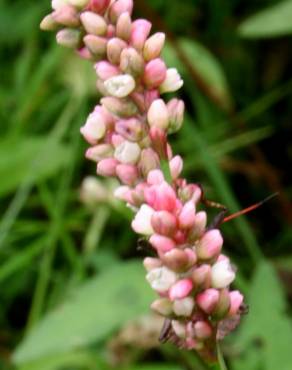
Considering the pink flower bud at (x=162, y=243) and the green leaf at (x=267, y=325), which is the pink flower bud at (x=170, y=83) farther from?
the green leaf at (x=267, y=325)

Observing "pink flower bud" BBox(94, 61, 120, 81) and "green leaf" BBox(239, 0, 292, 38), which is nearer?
"pink flower bud" BBox(94, 61, 120, 81)

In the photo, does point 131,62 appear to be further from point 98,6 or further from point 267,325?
point 267,325

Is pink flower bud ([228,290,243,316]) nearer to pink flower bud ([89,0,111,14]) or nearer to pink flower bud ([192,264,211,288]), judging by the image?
pink flower bud ([192,264,211,288])

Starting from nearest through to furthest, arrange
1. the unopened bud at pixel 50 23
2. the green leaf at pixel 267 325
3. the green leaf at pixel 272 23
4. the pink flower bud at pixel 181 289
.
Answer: the pink flower bud at pixel 181 289
the unopened bud at pixel 50 23
the green leaf at pixel 267 325
the green leaf at pixel 272 23

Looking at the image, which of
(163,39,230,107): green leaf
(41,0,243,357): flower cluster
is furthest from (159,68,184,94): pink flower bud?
(163,39,230,107): green leaf

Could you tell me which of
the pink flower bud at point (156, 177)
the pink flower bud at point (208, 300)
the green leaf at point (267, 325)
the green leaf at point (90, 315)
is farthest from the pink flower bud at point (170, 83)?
the green leaf at point (90, 315)

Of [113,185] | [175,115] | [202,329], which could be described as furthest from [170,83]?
[113,185]
